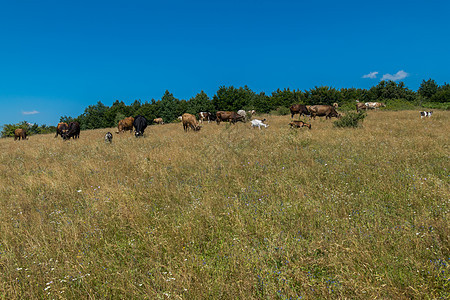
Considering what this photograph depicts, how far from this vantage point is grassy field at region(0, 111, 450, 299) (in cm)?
223

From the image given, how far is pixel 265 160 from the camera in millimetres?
6707

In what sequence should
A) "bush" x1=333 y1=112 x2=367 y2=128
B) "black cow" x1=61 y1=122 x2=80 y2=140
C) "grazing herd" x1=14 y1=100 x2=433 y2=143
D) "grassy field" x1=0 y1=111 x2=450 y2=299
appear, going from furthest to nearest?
"black cow" x1=61 y1=122 x2=80 y2=140
"grazing herd" x1=14 y1=100 x2=433 y2=143
"bush" x1=333 y1=112 x2=367 y2=128
"grassy field" x1=0 y1=111 x2=450 y2=299

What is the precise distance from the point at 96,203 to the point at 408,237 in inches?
204

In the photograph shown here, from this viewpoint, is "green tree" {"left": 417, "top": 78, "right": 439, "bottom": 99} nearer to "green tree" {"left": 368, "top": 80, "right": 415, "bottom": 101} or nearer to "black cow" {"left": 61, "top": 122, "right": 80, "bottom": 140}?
"green tree" {"left": 368, "top": 80, "right": 415, "bottom": 101}

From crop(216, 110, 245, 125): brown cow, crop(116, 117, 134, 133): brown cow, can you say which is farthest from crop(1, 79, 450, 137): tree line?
crop(116, 117, 134, 133): brown cow

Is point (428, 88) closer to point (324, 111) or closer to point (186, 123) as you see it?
point (324, 111)

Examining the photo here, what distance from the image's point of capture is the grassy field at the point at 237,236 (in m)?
2.23

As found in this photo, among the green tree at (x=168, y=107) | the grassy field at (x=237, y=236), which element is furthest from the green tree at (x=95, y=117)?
the grassy field at (x=237, y=236)

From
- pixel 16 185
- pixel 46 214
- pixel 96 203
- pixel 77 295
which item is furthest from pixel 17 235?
pixel 16 185

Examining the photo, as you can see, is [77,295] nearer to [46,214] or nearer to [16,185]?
[46,214]

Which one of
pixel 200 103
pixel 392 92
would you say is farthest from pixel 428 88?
pixel 200 103

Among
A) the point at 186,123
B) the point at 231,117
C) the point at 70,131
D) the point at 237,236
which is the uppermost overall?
the point at 231,117

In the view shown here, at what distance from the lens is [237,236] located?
3.01m

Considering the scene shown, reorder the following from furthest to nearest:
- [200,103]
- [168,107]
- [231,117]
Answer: [168,107] → [200,103] → [231,117]
